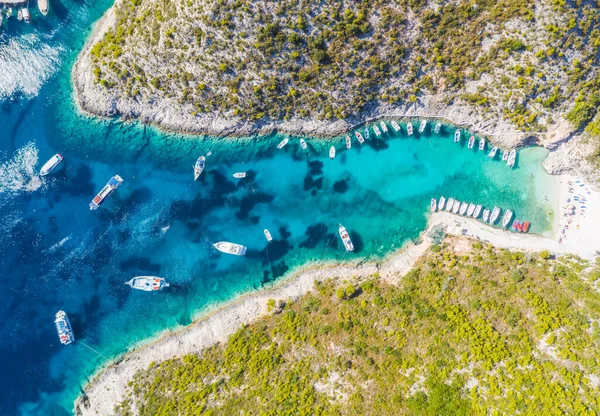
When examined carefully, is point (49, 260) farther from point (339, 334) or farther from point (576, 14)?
point (576, 14)

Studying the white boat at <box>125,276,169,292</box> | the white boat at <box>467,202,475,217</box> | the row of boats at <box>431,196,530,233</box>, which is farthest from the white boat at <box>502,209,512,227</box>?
the white boat at <box>125,276,169,292</box>

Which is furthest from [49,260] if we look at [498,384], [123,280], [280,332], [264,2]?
[498,384]

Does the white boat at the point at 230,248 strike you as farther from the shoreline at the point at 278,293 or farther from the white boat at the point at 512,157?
the white boat at the point at 512,157

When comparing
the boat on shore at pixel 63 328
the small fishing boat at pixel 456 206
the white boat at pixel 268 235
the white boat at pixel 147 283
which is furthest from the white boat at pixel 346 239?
the boat on shore at pixel 63 328

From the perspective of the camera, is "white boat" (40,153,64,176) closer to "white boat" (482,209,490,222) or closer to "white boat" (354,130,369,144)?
"white boat" (354,130,369,144)

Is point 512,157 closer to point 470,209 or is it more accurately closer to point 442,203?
point 470,209

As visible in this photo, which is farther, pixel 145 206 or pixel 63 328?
pixel 145 206

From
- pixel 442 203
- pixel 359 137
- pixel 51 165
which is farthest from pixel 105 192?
pixel 442 203

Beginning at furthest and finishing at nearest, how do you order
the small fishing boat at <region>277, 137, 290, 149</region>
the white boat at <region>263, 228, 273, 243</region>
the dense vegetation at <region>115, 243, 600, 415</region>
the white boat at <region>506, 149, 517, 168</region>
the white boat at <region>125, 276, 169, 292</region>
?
the white boat at <region>263, 228, 273, 243</region>
the small fishing boat at <region>277, 137, 290, 149</region>
the white boat at <region>506, 149, 517, 168</region>
the white boat at <region>125, 276, 169, 292</region>
the dense vegetation at <region>115, 243, 600, 415</region>
